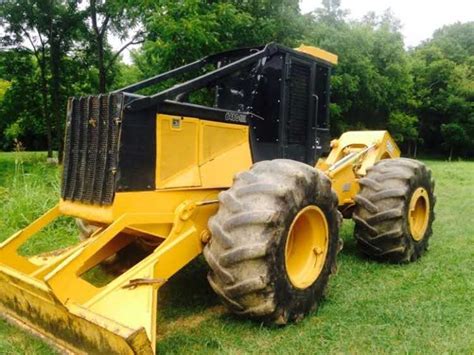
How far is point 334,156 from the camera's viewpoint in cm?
703

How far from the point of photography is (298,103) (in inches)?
213

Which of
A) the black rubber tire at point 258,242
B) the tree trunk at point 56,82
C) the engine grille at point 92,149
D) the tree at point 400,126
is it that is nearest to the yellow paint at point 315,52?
the black rubber tire at point 258,242

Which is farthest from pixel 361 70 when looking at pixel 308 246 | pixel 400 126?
pixel 308 246

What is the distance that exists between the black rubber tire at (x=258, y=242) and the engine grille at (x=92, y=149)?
0.89 meters

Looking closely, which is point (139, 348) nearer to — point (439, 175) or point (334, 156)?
point (334, 156)

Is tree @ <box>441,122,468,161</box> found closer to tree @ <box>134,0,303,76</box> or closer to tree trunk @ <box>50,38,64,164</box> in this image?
tree @ <box>134,0,303,76</box>

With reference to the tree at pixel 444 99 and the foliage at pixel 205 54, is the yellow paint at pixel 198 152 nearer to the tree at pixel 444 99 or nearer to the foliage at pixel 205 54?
the foliage at pixel 205 54

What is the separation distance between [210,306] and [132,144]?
67.0 inches

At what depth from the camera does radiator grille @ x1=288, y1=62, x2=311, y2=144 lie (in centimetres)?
529

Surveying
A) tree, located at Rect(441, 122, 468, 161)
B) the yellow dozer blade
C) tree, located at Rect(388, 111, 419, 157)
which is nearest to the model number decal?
the yellow dozer blade

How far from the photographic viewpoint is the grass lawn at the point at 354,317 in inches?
147

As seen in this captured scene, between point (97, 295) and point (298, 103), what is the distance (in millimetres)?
2997

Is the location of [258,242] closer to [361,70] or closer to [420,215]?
[420,215]

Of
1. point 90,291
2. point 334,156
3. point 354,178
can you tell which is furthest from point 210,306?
point 334,156
